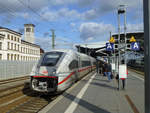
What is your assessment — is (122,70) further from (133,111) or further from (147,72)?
(147,72)

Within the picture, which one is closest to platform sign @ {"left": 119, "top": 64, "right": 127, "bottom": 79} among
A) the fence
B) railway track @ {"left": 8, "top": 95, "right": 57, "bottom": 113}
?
railway track @ {"left": 8, "top": 95, "right": 57, "bottom": 113}

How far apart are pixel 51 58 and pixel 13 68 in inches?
486

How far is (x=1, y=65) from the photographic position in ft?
57.9

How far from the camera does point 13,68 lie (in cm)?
2008

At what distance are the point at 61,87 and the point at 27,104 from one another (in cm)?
184

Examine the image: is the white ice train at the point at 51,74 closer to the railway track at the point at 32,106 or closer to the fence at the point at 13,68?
the railway track at the point at 32,106

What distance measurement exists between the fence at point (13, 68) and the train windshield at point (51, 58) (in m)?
10.0

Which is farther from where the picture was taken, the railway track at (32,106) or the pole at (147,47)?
the railway track at (32,106)

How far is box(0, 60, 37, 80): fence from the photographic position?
17922 millimetres

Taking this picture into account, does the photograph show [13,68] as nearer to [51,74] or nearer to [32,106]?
[51,74]

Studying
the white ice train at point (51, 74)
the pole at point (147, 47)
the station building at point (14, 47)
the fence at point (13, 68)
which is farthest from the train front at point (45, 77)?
the station building at point (14, 47)

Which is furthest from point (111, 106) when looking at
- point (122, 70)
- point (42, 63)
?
point (42, 63)

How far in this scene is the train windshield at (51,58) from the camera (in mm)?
9164

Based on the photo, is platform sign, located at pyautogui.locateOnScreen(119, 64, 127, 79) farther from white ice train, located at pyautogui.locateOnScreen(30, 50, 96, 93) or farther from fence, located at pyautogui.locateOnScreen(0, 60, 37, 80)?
fence, located at pyautogui.locateOnScreen(0, 60, 37, 80)
